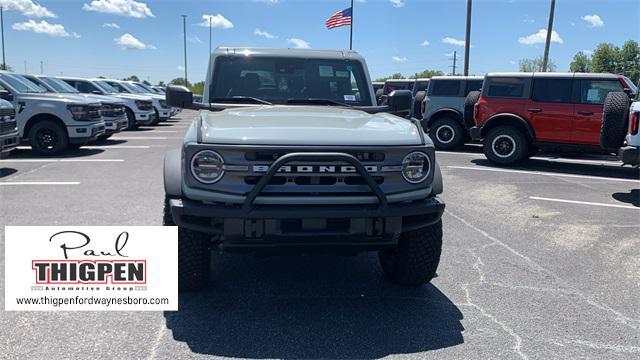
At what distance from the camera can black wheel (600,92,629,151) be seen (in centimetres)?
772

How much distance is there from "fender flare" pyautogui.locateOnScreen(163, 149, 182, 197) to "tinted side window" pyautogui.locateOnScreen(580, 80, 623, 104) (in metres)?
9.02

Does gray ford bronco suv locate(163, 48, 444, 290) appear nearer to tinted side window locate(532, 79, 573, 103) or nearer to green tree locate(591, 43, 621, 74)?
tinted side window locate(532, 79, 573, 103)

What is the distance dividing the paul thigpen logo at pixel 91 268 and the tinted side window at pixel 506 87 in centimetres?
910

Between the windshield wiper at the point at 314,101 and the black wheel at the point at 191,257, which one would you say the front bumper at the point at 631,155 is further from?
the black wheel at the point at 191,257

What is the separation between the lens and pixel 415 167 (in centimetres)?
338

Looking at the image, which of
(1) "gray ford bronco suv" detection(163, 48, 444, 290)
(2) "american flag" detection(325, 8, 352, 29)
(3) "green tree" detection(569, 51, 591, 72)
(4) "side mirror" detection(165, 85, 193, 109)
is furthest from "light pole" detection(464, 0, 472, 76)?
(3) "green tree" detection(569, 51, 591, 72)

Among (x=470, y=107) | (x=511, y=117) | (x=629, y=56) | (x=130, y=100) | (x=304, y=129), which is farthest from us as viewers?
(x=629, y=56)

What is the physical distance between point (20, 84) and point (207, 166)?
9757 millimetres

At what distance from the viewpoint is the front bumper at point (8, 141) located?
8.16m

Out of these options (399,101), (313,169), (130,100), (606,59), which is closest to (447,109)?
(399,101)

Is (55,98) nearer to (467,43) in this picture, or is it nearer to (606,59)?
(467,43)

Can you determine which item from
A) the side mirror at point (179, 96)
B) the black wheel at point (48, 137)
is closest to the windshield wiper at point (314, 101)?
the side mirror at point (179, 96)

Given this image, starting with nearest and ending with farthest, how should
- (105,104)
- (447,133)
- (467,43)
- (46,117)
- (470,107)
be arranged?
1. (46,117)
2. (470,107)
3. (105,104)
4. (447,133)
5. (467,43)

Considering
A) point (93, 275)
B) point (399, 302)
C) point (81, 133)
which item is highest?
point (81, 133)
